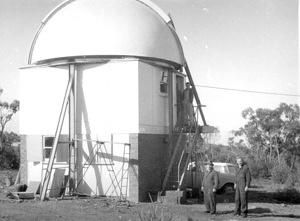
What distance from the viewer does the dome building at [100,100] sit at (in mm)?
17438

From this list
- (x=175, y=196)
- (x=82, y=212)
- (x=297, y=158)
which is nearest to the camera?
(x=82, y=212)

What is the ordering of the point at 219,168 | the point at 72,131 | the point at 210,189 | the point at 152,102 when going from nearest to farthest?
the point at 210,189 → the point at 72,131 → the point at 152,102 → the point at 219,168

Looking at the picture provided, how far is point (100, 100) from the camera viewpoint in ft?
58.9

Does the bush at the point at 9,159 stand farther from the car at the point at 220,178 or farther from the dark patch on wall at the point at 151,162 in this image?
the dark patch on wall at the point at 151,162

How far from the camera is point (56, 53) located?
1852cm

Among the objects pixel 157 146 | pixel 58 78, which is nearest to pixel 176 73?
pixel 157 146

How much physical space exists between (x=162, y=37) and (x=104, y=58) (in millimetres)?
2705

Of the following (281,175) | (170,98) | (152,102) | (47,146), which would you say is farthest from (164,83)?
(281,175)

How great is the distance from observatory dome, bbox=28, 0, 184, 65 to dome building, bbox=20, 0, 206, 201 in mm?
38

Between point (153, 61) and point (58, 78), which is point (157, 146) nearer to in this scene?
point (153, 61)

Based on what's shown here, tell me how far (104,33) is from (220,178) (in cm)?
899

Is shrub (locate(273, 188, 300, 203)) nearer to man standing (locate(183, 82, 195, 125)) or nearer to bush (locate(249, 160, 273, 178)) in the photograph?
man standing (locate(183, 82, 195, 125))

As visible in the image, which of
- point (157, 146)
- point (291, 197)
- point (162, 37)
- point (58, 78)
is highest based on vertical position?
point (162, 37)

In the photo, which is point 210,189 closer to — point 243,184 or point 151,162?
point 243,184
